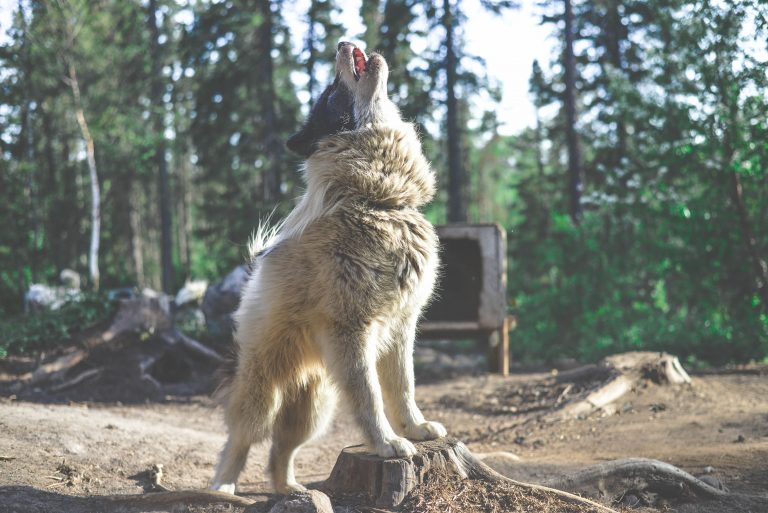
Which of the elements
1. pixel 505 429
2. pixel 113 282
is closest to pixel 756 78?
pixel 505 429

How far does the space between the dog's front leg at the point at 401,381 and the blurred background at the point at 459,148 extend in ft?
10.1

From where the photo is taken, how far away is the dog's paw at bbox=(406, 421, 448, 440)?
3.49 metres

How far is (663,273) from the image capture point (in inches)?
396

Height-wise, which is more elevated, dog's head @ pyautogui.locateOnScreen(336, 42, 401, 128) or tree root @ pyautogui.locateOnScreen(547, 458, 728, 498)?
dog's head @ pyautogui.locateOnScreen(336, 42, 401, 128)

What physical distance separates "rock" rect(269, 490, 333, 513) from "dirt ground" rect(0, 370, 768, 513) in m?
0.26

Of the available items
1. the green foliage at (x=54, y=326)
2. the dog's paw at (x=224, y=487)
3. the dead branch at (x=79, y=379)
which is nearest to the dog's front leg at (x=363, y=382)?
the dog's paw at (x=224, y=487)

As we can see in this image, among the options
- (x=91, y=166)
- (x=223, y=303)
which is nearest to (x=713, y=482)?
(x=223, y=303)

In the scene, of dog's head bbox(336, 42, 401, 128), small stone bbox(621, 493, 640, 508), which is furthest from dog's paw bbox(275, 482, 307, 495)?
dog's head bbox(336, 42, 401, 128)

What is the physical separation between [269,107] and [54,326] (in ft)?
34.0

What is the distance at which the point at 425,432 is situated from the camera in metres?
3.49

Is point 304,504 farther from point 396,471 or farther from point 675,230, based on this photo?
point 675,230

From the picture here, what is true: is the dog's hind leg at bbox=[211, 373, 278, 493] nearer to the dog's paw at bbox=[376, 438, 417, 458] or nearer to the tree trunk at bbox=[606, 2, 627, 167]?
the dog's paw at bbox=[376, 438, 417, 458]

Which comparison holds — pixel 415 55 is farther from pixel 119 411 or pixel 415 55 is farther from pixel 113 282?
pixel 119 411

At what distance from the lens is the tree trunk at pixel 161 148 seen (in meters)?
19.8
